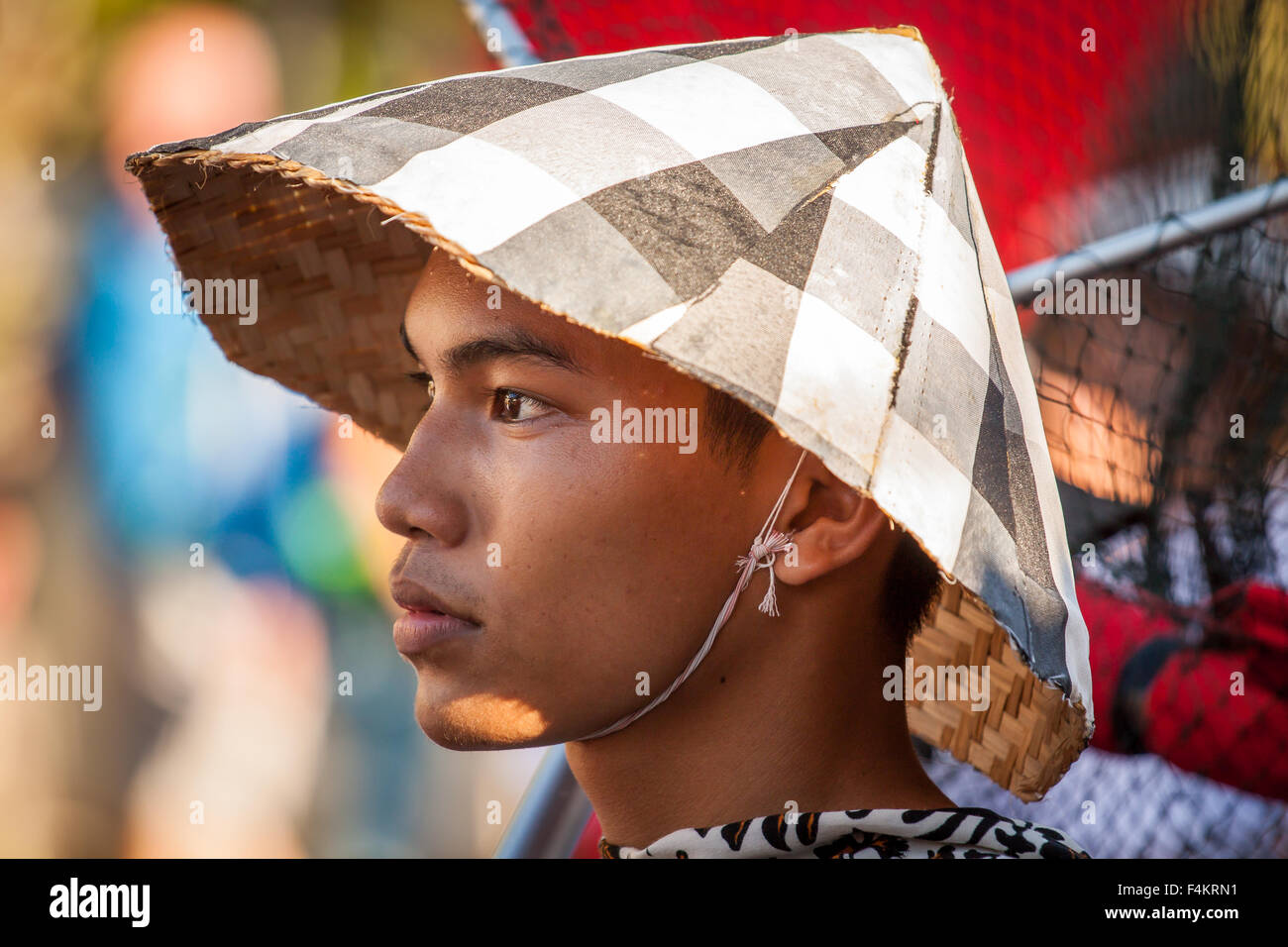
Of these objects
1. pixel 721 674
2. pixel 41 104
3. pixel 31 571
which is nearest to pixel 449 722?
pixel 721 674

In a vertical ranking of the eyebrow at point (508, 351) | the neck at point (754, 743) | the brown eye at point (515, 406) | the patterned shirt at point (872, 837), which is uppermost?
the eyebrow at point (508, 351)

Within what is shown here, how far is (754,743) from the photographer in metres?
1.35

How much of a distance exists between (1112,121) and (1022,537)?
168 cm

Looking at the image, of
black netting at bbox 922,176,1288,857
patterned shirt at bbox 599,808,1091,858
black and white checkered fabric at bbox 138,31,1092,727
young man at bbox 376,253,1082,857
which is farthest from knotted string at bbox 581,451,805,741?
black netting at bbox 922,176,1288,857

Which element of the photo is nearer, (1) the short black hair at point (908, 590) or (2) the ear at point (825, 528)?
(2) the ear at point (825, 528)

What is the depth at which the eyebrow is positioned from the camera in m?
1.26

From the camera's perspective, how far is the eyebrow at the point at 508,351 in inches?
49.6

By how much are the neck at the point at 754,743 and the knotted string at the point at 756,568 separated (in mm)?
18

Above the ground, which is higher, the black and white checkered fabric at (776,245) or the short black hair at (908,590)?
the black and white checkered fabric at (776,245)

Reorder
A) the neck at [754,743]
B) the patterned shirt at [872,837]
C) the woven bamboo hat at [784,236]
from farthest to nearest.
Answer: the neck at [754,743] < the patterned shirt at [872,837] < the woven bamboo hat at [784,236]

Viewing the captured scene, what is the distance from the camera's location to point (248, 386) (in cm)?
470

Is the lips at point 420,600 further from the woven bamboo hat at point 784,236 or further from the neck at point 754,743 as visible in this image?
the woven bamboo hat at point 784,236

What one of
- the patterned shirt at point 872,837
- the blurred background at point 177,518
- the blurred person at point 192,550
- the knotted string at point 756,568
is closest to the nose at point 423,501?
the knotted string at point 756,568

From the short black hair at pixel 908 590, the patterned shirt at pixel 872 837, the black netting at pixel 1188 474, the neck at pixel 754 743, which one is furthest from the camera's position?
the black netting at pixel 1188 474
